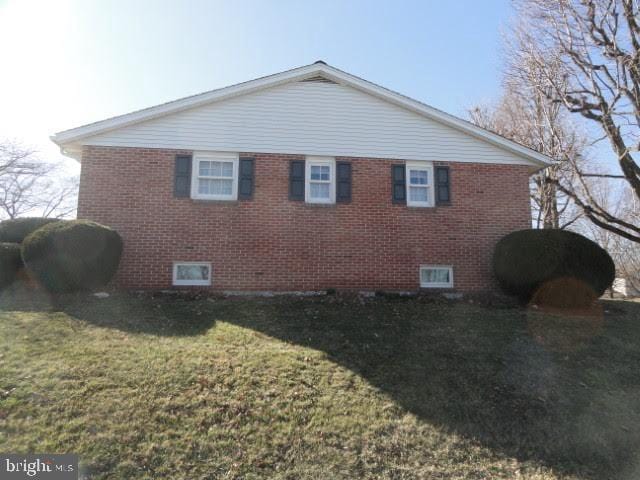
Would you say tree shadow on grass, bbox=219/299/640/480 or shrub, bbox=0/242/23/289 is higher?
shrub, bbox=0/242/23/289

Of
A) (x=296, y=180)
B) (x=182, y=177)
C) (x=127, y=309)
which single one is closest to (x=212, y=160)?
(x=182, y=177)

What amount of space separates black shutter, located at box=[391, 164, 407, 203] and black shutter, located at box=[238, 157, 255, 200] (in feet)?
12.0

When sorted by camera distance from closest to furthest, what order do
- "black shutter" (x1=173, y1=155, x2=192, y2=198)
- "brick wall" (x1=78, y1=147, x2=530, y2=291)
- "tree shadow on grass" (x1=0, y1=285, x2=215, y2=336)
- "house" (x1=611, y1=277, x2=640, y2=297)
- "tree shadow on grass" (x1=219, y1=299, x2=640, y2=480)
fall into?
"tree shadow on grass" (x1=219, y1=299, x2=640, y2=480) < "tree shadow on grass" (x1=0, y1=285, x2=215, y2=336) < "brick wall" (x1=78, y1=147, x2=530, y2=291) < "black shutter" (x1=173, y1=155, x2=192, y2=198) < "house" (x1=611, y1=277, x2=640, y2=297)

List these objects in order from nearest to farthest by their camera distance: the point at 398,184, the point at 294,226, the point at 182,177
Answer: the point at 182,177 < the point at 294,226 < the point at 398,184

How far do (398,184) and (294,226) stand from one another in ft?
9.77

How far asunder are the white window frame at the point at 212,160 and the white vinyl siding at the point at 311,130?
18 cm

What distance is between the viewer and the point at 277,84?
11562 mm

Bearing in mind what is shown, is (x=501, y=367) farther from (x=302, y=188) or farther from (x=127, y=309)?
(x=127, y=309)

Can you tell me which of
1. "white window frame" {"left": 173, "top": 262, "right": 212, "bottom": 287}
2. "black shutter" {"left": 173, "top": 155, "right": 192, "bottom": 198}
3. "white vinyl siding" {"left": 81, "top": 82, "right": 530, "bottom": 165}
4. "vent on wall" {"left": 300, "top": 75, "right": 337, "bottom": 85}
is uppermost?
"vent on wall" {"left": 300, "top": 75, "right": 337, "bottom": 85}

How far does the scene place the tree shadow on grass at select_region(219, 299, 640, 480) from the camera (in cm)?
512

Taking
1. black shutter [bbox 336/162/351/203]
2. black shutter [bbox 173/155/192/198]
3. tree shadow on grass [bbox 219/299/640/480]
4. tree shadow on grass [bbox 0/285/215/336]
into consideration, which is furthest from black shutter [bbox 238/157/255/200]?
tree shadow on grass [bbox 219/299/640/480]

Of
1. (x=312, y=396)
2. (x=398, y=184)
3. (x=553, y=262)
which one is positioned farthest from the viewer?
(x=398, y=184)

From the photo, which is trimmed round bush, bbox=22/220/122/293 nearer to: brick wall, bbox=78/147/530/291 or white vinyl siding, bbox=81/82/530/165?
brick wall, bbox=78/147/530/291

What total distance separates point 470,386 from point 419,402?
3.09ft
